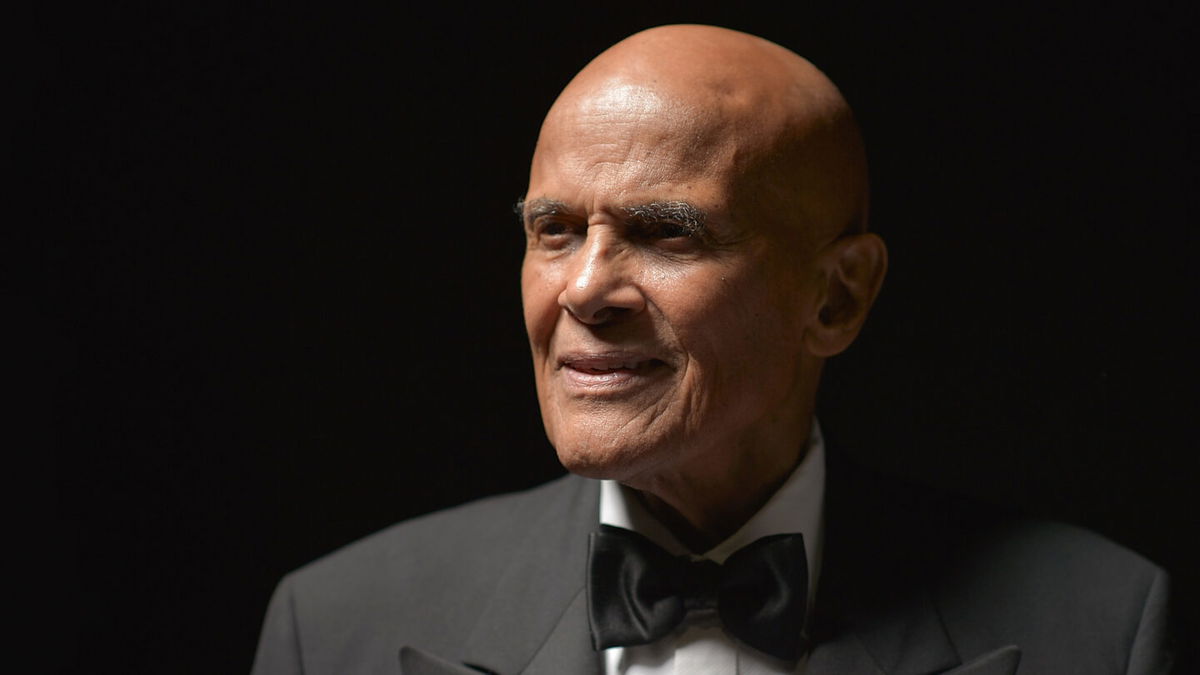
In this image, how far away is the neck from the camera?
9.48ft

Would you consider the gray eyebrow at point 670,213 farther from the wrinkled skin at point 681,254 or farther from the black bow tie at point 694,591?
the black bow tie at point 694,591

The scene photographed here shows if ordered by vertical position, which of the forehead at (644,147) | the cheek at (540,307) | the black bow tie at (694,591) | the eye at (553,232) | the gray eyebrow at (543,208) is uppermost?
the forehead at (644,147)

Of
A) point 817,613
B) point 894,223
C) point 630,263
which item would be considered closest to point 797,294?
point 630,263

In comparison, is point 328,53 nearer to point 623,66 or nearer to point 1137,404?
point 623,66

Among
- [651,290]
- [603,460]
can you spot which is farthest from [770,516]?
[651,290]

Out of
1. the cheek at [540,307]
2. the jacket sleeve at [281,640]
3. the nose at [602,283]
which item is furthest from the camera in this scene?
the jacket sleeve at [281,640]

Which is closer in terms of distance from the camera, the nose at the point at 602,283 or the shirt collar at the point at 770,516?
the nose at the point at 602,283

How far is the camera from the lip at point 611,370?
2.73m

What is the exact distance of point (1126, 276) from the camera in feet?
11.6

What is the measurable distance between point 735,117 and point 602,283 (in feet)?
1.17

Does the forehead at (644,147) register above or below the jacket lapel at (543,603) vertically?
above

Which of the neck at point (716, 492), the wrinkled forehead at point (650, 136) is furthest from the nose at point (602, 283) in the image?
the neck at point (716, 492)

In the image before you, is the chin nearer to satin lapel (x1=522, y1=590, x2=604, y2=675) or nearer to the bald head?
satin lapel (x1=522, y1=590, x2=604, y2=675)

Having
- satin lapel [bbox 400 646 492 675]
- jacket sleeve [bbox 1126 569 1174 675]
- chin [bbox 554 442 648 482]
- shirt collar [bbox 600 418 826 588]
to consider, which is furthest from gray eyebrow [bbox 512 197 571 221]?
jacket sleeve [bbox 1126 569 1174 675]
